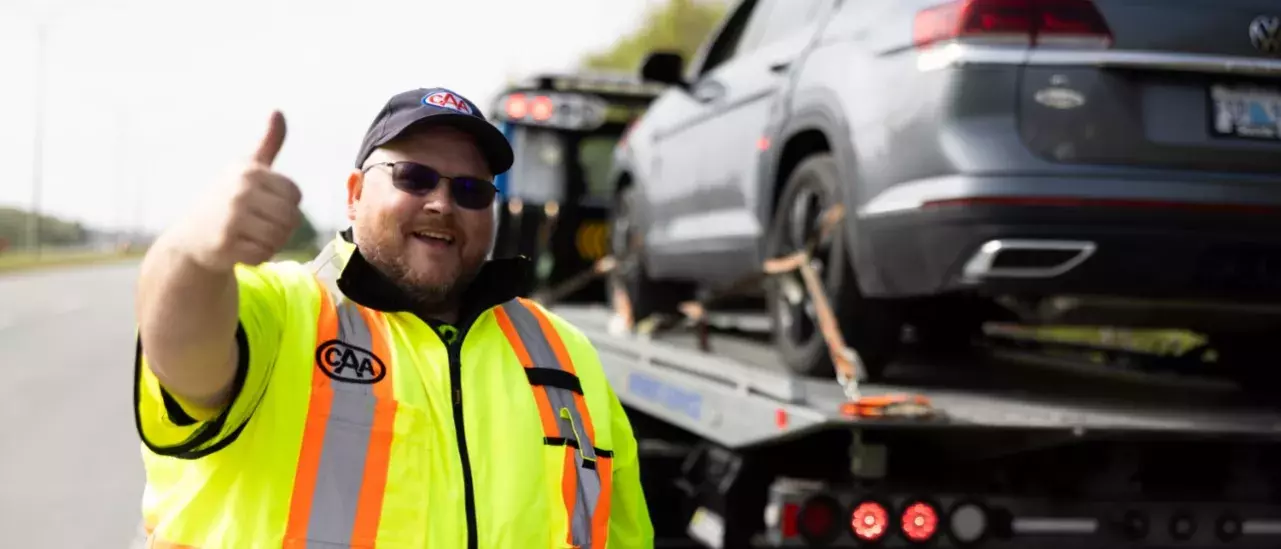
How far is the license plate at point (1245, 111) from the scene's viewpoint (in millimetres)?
3217

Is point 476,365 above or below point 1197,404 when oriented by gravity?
above

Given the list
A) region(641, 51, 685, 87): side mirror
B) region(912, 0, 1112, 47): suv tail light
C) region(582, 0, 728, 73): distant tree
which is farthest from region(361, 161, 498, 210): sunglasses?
region(582, 0, 728, 73): distant tree

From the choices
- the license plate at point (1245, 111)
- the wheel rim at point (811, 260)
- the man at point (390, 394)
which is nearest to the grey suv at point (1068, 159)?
the license plate at point (1245, 111)

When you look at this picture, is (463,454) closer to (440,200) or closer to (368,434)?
(368,434)

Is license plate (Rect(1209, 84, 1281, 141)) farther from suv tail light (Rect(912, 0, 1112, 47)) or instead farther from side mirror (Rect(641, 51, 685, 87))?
side mirror (Rect(641, 51, 685, 87))

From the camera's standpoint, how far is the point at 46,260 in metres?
57.6

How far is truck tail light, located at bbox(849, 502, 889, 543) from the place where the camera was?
313 cm

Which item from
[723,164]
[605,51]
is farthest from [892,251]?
[605,51]

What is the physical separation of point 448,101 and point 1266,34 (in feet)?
7.22

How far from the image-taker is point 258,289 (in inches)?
73.0

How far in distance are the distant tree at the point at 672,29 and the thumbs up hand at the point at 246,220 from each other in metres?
44.2

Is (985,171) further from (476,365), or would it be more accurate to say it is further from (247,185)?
(247,185)

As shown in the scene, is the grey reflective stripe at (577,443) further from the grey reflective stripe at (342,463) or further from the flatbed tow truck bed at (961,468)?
the flatbed tow truck bed at (961,468)

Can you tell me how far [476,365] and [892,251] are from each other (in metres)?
1.78
